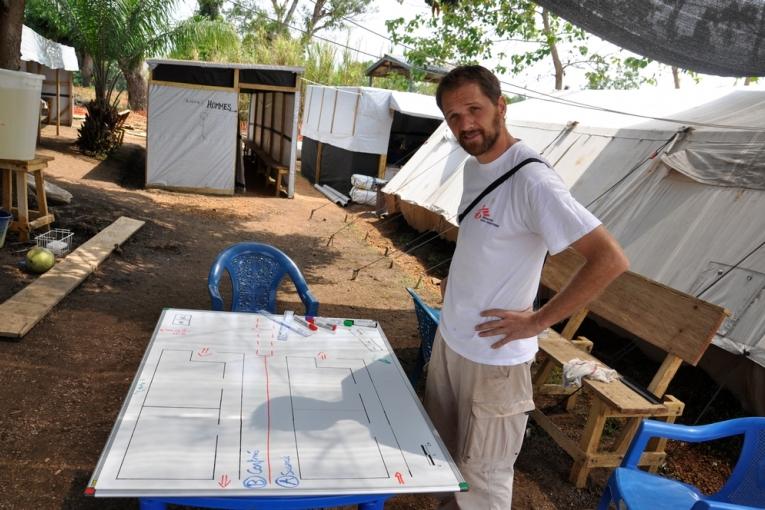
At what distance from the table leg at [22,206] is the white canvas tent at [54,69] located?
10300 mm

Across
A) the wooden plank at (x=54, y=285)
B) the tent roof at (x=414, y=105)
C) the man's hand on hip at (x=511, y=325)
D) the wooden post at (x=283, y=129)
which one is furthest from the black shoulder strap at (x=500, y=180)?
the wooden post at (x=283, y=129)

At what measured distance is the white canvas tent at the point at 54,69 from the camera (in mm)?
14673

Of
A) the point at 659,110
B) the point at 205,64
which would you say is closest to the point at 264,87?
the point at 205,64

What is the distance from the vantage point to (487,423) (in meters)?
1.96

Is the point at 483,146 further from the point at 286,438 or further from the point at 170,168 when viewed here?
the point at 170,168

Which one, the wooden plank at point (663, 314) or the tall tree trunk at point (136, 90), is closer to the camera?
the wooden plank at point (663, 314)

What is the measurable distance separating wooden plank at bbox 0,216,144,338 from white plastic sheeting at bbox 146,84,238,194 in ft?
13.6

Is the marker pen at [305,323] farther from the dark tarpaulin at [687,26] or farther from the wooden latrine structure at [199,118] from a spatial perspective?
the wooden latrine structure at [199,118]

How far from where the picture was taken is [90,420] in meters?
3.35

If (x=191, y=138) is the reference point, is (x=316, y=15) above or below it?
above

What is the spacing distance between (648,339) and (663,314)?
0.21 metres

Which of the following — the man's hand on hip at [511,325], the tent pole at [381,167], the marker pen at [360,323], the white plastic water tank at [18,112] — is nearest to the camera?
the man's hand on hip at [511,325]

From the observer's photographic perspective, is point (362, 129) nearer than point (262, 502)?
No

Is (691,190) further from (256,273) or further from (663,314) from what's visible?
(256,273)
